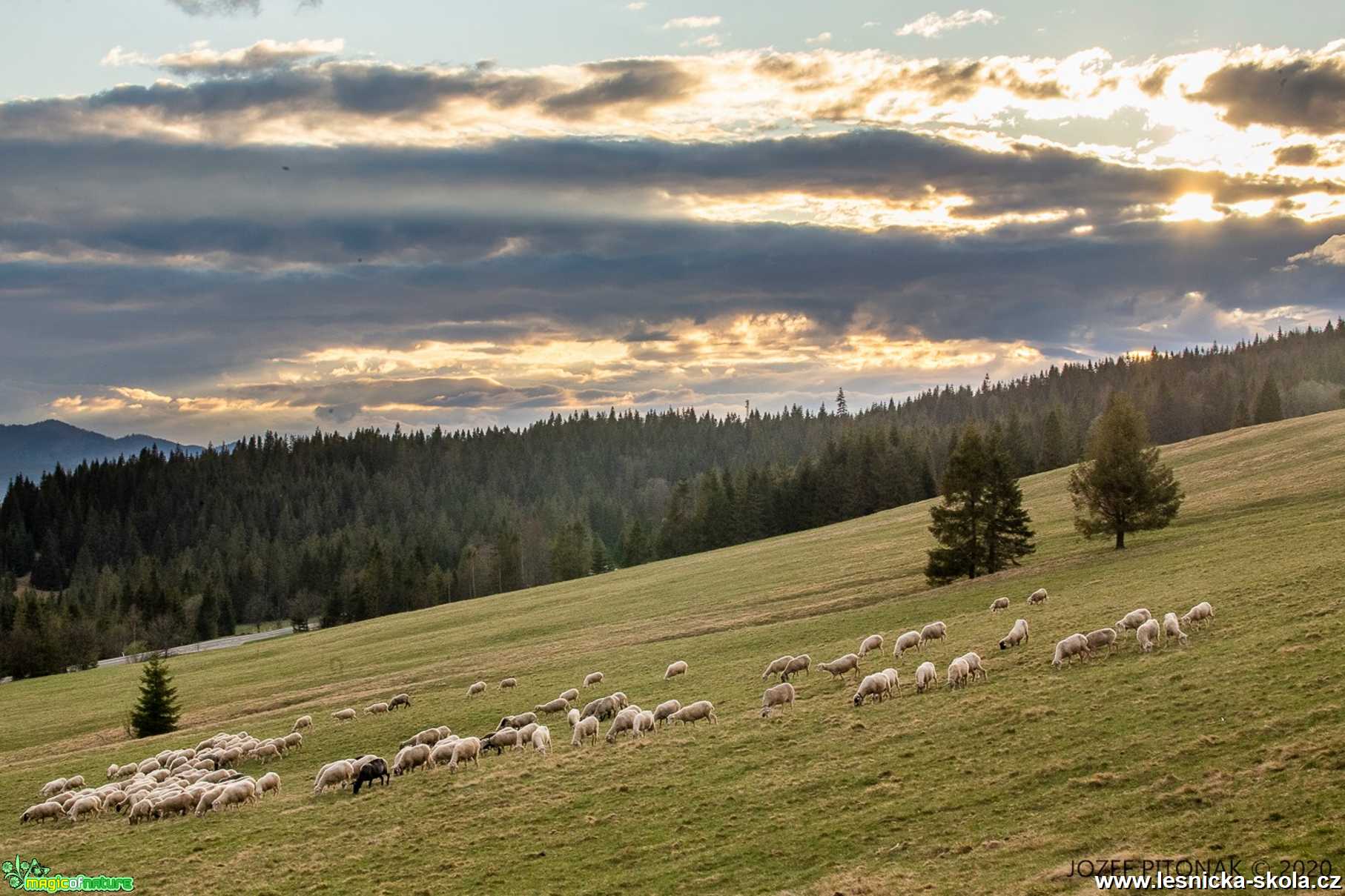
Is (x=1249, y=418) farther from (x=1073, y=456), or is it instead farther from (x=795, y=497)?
(x=795, y=497)

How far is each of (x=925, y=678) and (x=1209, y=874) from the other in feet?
50.8

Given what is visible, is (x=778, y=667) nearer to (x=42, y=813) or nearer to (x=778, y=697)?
(x=778, y=697)

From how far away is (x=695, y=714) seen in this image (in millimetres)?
31500

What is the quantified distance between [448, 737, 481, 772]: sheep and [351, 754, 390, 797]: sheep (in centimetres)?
193

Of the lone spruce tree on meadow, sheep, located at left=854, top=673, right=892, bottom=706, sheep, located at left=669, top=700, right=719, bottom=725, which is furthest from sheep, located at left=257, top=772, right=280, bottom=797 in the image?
the lone spruce tree on meadow

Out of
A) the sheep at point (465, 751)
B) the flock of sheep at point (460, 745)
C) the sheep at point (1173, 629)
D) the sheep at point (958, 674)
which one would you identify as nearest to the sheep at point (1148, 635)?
the flock of sheep at point (460, 745)

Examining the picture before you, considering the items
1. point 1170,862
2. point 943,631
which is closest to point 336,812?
point 1170,862

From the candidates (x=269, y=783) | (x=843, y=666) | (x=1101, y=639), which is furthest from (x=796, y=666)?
(x=269, y=783)

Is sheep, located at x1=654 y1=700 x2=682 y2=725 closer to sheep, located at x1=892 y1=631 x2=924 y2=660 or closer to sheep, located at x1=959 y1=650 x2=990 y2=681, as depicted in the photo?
sheep, located at x1=892 y1=631 x2=924 y2=660

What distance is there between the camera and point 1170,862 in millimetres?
15195

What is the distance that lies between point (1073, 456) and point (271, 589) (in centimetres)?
14687

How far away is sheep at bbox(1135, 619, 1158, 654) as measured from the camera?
95.0 ft

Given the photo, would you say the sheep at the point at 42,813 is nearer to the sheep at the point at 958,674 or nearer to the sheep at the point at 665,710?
the sheep at the point at 665,710

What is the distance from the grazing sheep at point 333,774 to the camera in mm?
29453
